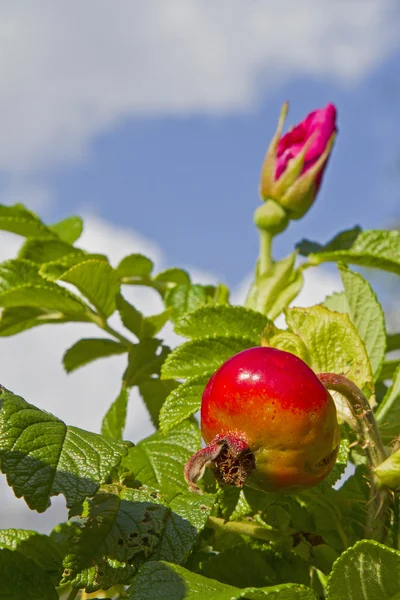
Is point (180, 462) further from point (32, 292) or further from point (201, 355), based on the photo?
point (32, 292)

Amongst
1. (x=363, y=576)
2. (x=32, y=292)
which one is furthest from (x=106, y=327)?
(x=363, y=576)

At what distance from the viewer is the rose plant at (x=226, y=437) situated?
29.5 inches

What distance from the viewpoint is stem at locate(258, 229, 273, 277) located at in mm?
1361

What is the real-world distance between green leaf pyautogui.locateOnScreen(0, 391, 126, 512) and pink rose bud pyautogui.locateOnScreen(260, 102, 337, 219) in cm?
68

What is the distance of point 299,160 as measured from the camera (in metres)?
1.34

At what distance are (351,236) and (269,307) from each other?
0.24 meters

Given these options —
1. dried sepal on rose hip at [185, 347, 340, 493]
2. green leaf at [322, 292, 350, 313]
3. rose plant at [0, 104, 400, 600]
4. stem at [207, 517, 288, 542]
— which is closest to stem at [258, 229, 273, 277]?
rose plant at [0, 104, 400, 600]

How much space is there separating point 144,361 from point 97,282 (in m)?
0.14

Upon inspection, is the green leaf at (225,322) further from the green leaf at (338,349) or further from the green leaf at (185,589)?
the green leaf at (185,589)

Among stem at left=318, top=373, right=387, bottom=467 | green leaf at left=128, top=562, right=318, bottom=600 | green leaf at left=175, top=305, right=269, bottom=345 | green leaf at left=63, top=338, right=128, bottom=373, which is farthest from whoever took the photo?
green leaf at left=63, top=338, right=128, bottom=373

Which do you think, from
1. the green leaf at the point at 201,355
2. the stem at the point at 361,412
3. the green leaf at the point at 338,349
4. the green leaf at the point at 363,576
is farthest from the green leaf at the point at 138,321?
the green leaf at the point at 363,576

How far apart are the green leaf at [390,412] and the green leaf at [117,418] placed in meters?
0.36

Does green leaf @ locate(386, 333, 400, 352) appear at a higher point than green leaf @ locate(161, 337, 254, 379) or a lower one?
higher

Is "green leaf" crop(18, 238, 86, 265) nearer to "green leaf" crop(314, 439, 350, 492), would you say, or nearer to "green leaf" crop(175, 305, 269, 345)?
"green leaf" crop(175, 305, 269, 345)
